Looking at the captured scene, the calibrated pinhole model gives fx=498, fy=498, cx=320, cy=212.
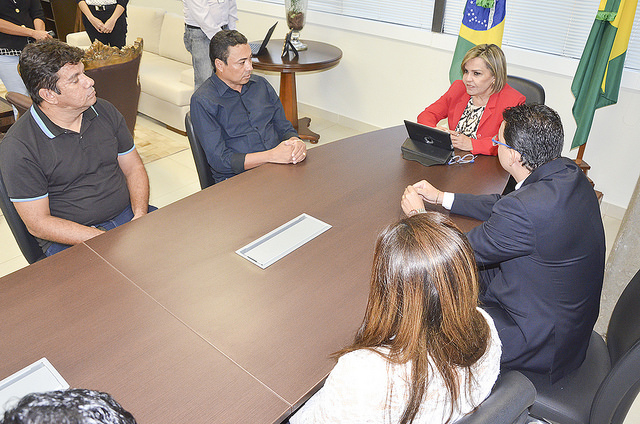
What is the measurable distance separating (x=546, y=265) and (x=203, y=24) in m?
3.37

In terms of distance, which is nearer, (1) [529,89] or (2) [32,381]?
(2) [32,381]

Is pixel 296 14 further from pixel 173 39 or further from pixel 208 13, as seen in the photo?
pixel 173 39

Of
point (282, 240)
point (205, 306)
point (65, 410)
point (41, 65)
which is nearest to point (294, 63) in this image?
point (41, 65)

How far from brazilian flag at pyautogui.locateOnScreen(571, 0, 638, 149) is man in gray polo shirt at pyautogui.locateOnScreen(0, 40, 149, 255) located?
2.73 metres

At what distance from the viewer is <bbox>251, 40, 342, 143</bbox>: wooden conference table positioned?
377 cm

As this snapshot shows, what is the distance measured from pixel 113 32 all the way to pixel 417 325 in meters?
4.77

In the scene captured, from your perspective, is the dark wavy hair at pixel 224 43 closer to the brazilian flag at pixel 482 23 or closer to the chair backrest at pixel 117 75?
the chair backrest at pixel 117 75

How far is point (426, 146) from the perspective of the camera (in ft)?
7.85

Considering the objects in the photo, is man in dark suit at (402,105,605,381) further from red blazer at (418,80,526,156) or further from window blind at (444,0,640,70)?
window blind at (444,0,640,70)

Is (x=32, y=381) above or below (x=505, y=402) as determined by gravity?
below

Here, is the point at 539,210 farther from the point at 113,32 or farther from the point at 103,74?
the point at 113,32

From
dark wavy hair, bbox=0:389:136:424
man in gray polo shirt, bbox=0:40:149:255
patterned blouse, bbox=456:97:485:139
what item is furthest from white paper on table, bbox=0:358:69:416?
patterned blouse, bbox=456:97:485:139

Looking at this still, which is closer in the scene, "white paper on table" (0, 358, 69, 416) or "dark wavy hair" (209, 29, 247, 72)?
"white paper on table" (0, 358, 69, 416)

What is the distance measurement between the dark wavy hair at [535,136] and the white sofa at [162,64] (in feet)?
10.8
